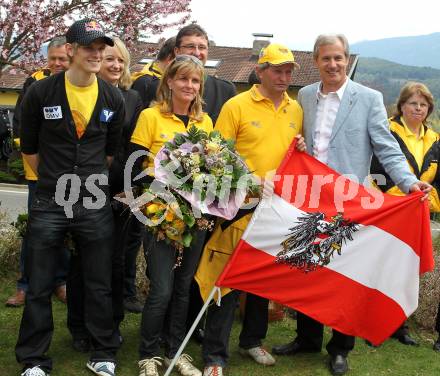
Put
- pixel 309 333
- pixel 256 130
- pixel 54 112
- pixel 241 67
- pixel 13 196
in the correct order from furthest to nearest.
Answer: pixel 241 67 → pixel 13 196 → pixel 309 333 → pixel 256 130 → pixel 54 112

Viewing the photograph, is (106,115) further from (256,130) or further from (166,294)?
(166,294)

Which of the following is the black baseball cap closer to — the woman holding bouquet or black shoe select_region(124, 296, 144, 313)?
the woman holding bouquet

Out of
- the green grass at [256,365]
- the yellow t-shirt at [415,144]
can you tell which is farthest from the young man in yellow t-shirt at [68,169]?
the yellow t-shirt at [415,144]

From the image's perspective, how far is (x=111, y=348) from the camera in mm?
4422

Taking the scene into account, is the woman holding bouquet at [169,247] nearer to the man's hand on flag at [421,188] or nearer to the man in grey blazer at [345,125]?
the man in grey blazer at [345,125]

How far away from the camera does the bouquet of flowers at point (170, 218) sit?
3.94m

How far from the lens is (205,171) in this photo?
3.99m

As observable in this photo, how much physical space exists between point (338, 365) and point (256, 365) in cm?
66

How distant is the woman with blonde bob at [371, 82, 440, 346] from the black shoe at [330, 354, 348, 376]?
1046mm

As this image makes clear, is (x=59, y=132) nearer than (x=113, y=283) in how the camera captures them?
Yes

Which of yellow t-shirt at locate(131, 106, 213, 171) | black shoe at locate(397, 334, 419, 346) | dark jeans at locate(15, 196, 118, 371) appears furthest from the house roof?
dark jeans at locate(15, 196, 118, 371)

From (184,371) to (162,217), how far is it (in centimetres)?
127

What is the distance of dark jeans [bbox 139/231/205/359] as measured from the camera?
13.7 ft

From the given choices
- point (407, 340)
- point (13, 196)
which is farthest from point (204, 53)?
point (13, 196)
